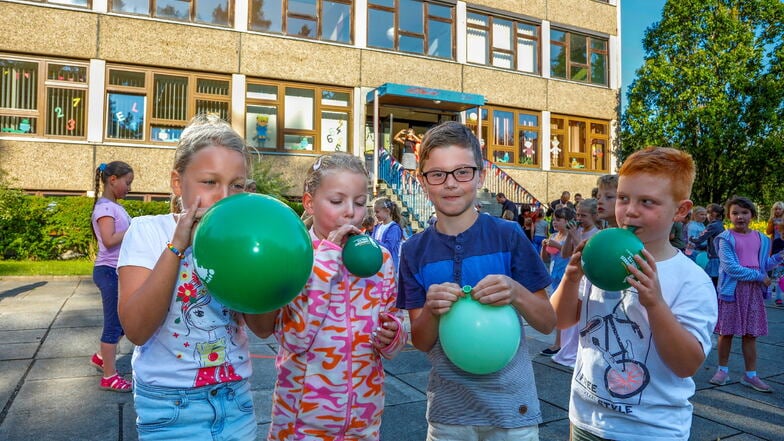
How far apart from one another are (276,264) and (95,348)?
5071 mm

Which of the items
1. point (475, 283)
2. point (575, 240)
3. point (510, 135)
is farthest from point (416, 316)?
point (510, 135)

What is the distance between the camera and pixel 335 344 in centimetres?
199

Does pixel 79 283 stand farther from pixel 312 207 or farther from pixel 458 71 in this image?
pixel 458 71

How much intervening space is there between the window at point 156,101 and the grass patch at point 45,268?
428 centimetres

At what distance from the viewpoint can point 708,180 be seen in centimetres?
2056

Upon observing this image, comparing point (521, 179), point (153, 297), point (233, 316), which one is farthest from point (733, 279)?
point (521, 179)

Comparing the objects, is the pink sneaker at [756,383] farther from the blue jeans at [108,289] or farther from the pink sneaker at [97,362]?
the pink sneaker at [97,362]

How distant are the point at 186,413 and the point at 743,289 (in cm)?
532

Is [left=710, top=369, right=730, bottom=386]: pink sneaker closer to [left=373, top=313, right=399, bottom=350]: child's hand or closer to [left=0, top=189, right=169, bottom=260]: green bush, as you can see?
[left=373, top=313, right=399, bottom=350]: child's hand

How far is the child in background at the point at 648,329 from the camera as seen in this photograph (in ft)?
5.97

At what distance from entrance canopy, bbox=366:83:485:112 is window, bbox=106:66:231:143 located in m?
5.00

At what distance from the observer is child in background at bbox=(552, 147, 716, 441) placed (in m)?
1.82

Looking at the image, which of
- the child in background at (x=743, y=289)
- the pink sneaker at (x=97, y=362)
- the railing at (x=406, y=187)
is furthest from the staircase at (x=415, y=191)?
the pink sneaker at (x=97, y=362)

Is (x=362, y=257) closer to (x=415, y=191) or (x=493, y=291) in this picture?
(x=493, y=291)
